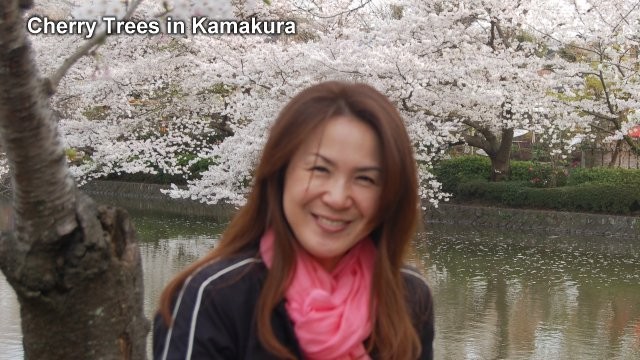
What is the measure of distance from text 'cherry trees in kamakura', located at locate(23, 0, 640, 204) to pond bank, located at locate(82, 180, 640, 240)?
2347 millimetres

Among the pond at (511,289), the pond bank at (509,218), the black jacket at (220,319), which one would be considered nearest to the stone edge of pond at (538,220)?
the pond bank at (509,218)

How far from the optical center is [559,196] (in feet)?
51.1

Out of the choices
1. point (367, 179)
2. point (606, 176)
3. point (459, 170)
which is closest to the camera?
point (367, 179)

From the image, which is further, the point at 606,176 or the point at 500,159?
the point at 500,159

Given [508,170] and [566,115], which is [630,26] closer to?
[566,115]

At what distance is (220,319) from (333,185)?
0.27 m

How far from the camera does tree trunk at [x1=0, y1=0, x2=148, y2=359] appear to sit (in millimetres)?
1390

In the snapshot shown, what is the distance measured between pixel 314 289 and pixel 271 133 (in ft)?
0.87

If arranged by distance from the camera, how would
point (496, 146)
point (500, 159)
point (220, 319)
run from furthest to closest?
point (500, 159) → point (496, 146) → point (220, 319)

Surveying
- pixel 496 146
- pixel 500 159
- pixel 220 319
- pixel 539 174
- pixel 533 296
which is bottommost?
pixel 533 296

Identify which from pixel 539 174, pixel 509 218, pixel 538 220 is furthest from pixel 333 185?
pixel 539 174

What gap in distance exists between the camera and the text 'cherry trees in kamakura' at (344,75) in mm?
9773

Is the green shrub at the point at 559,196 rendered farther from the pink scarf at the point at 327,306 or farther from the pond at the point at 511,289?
the pink scarf at the point at 327,306

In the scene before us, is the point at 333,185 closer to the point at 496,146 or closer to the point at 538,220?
the point at 538,220
